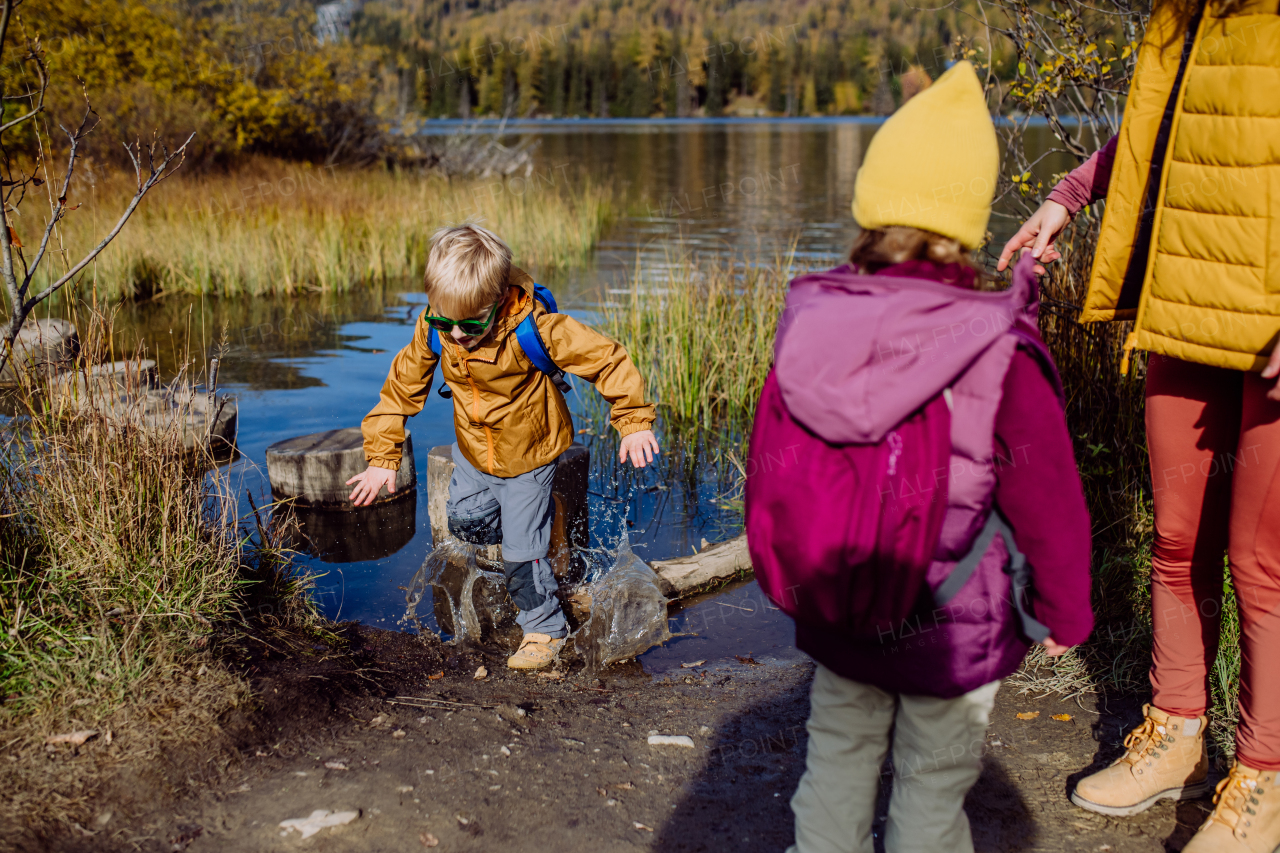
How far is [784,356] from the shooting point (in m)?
1.61

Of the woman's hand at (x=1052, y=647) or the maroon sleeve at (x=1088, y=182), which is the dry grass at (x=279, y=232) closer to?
the maroon sleeve at (x=1088, y=182)

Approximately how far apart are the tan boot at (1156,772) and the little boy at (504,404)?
66.7 inches

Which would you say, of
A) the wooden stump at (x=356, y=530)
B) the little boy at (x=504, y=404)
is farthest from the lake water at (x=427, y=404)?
the little boy at (x=504, y=404)

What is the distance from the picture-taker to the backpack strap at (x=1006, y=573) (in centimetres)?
166

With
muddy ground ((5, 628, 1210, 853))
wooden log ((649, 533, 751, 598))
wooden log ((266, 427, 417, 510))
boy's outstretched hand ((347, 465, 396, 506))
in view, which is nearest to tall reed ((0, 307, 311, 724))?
muddy ground ((5, 628, 1210, 853))

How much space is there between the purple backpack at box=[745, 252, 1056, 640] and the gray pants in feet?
6.11

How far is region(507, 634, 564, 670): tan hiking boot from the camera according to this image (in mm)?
3465

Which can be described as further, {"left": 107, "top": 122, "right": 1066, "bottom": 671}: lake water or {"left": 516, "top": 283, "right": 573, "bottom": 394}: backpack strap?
{"left": 107, "top": 122, "right": 1066, "bottom": 671}: lake water

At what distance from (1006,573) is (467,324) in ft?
6.52

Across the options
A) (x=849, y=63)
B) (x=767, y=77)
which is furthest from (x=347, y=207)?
(x=767, y=77)

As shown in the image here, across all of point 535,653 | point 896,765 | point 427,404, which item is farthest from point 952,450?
point 427,404

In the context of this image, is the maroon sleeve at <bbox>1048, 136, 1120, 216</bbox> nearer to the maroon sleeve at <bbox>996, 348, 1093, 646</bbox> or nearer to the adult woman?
the adult woman

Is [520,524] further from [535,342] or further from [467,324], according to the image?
[467,324]

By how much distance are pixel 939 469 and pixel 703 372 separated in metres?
4.98
